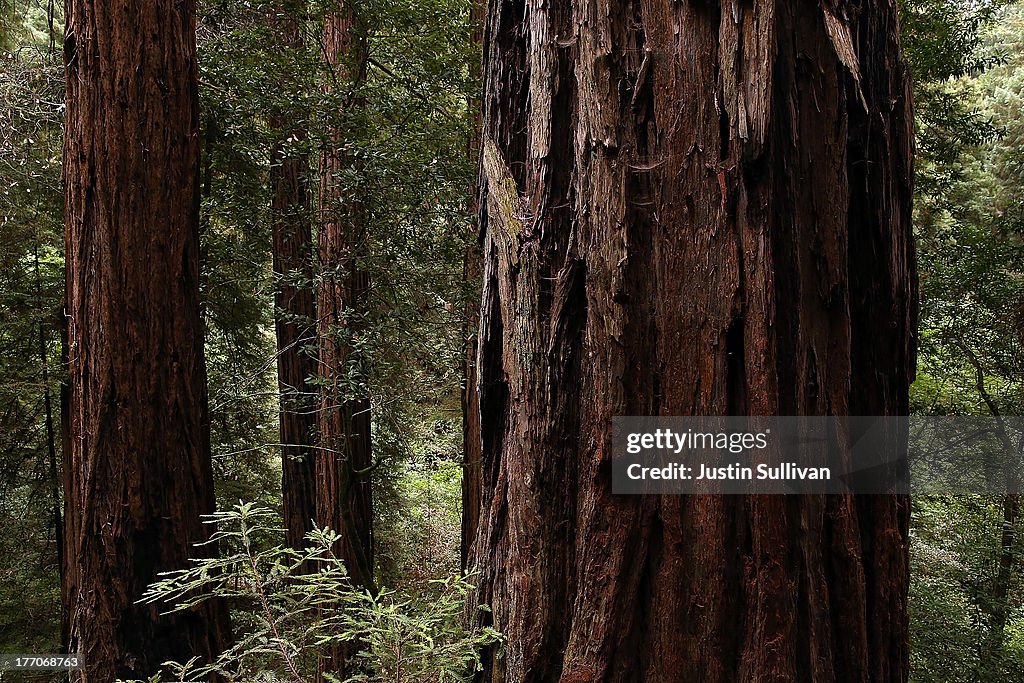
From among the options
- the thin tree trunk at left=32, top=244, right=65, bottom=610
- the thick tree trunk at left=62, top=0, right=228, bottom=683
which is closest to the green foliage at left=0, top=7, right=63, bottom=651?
the thin tree trunk at left=32, top=244, right=65, bottom=610

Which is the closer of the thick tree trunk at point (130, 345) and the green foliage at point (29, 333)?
the thick tree trunk at point (130, 345)

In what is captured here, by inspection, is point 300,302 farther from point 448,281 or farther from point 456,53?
point 456,53

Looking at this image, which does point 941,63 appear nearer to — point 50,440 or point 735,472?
point 735,472

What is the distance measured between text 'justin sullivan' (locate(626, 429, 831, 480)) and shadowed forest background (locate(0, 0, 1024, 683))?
139 inches

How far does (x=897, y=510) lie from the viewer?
1.85 metres

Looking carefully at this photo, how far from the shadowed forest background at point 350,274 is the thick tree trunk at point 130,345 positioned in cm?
119

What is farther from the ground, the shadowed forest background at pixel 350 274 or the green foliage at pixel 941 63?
the green foliage at pixel 941 63

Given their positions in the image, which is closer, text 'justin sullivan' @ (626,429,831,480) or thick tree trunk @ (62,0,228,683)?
text 'justin sullivan' @ (626,429,831,480)

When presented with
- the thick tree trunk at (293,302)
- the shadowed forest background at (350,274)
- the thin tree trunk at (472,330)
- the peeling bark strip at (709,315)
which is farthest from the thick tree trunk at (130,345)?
the peeling bark strip at (709,315)

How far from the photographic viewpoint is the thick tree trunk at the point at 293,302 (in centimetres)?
635

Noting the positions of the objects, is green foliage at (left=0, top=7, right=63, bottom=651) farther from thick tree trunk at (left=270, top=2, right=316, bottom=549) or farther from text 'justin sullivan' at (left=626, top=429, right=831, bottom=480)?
text 'justin sullivan' at (left=626, top=429, right=831, bottom=480)

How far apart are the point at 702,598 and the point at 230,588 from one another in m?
1.28

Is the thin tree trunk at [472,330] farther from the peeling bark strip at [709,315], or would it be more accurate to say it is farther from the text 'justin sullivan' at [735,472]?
the text 'justin sullivan' at [735,472]

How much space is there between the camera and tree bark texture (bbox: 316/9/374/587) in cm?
601
